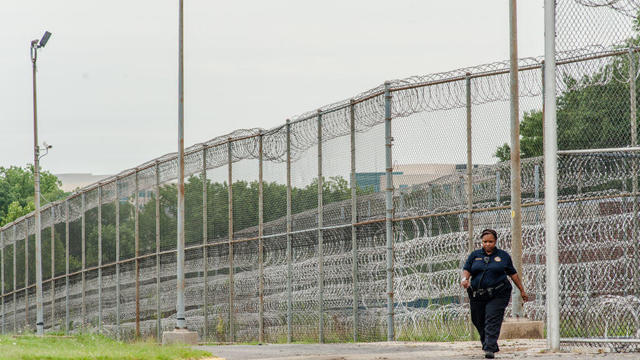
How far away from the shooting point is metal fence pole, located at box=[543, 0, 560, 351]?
12320 millimetres

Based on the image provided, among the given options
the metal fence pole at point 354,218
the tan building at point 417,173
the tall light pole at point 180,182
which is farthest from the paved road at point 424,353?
the tall light pole at point 180,182

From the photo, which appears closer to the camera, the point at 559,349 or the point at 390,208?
the point at 559,349

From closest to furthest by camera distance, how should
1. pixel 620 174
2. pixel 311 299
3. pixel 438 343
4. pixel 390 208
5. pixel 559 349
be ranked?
pixel 559 349 < pixel 620 174 < pixel 438 343 < pixel 390 208 < pixel 311 299

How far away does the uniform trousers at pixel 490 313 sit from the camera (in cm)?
1231

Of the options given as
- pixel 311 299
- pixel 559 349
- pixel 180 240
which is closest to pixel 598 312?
pixel 559 349

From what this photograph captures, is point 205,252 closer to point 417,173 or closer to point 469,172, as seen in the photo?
point 417,173

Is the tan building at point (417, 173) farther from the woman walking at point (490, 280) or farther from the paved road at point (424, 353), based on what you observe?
the woman walking at point (490, 280)

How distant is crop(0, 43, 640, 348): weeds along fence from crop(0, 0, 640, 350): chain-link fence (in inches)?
1.1

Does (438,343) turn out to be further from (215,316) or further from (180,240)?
(215,316)

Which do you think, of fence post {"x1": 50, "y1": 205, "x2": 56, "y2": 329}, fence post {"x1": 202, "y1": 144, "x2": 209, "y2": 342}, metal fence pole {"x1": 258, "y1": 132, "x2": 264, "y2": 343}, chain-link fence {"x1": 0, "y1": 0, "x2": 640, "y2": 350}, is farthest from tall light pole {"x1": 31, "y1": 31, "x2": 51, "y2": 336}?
metal fence pole {"x1": 258, "y1": 132, "x2": 264, "y2": 343}

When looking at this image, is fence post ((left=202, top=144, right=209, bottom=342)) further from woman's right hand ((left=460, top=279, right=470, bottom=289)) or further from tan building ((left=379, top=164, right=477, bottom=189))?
woman's right hand ((left=460, top=279, right=470, bottom=289))

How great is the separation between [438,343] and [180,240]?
6.58 metres

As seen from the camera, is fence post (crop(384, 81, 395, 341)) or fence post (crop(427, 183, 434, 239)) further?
fence post (crop(384, 81, 395, 341))

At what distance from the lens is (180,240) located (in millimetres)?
20594
